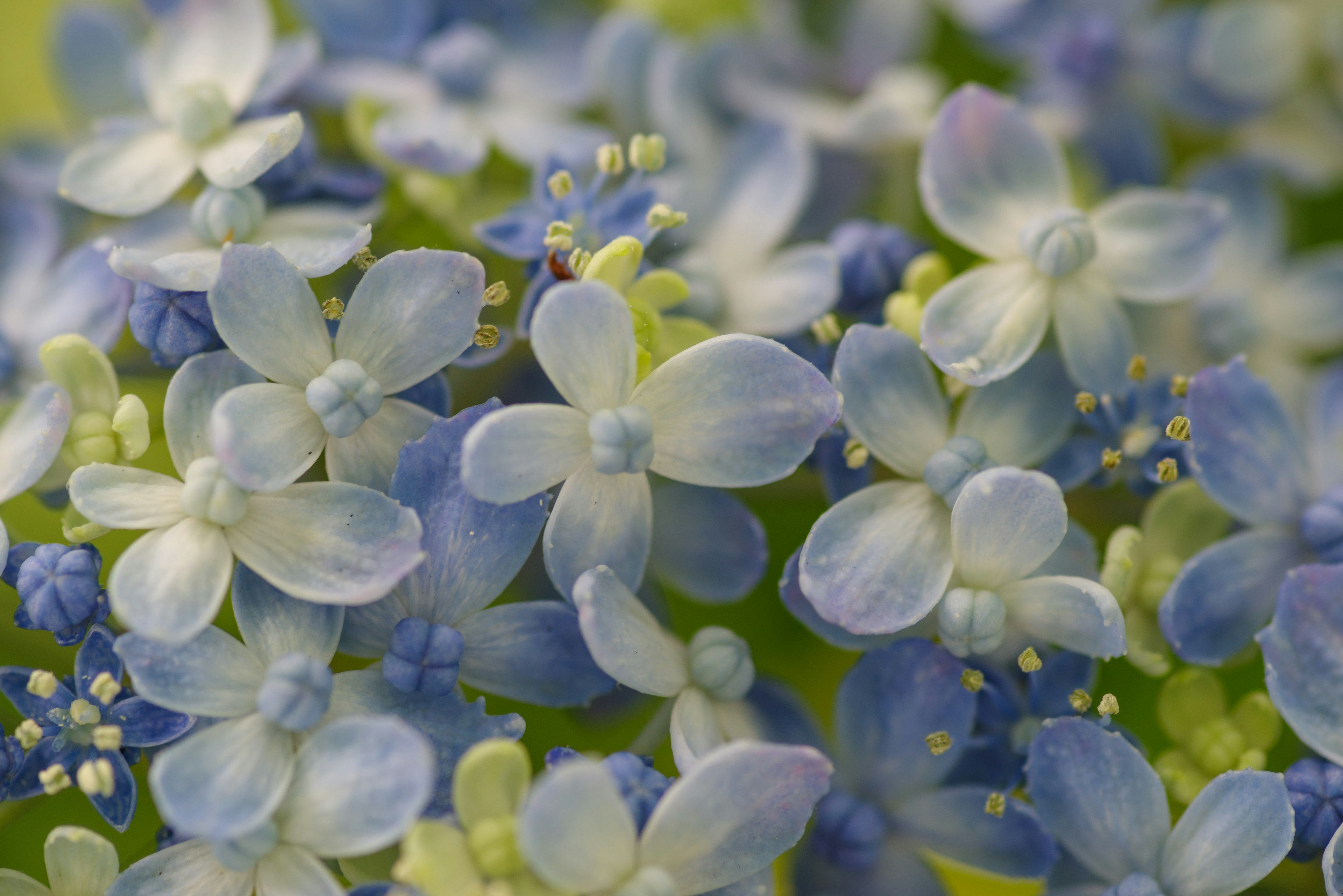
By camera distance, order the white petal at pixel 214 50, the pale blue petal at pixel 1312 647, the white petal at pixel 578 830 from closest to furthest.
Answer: the white petal at pixel 578 830, the pale blue petal at pixel 1312 647, the white petal at pixel 214 50

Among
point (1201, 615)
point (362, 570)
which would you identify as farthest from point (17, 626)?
point (1201, 615)

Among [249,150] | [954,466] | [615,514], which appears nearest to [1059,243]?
[954,466]

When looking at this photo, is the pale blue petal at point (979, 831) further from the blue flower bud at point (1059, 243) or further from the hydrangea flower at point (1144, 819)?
the blue flower bud at point (1059, 243)

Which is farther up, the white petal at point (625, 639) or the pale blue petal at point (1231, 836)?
the white petal at point (625, 639)

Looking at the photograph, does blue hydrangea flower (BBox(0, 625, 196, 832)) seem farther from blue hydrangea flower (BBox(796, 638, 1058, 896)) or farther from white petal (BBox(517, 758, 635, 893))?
blue hydrangea flower (BBox(796, 638, 1058, 896))

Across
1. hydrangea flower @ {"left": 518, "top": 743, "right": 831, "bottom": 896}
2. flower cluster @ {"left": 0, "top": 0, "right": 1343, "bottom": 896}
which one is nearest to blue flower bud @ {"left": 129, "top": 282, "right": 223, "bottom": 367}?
flower cluster @ {"left": 0, "top": 0, "right": 1343, "bottom": 896}

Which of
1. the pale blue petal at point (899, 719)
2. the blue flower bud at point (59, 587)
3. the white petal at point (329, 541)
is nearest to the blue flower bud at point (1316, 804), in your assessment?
the pale blue petal at point (899, 719)

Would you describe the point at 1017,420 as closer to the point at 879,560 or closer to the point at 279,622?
the point at 879,560
